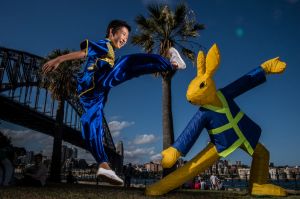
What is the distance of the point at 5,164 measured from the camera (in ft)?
16.5

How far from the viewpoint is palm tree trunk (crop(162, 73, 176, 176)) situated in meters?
11.2

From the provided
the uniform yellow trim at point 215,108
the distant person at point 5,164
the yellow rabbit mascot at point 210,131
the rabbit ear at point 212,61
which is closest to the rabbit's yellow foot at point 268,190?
the yellow rabbit mascot at point 210,131

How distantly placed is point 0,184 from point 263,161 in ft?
13.3

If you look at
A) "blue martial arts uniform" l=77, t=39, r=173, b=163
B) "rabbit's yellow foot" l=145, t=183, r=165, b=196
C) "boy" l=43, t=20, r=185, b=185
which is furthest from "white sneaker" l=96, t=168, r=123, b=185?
"rabbit's yellow foot" l=145, t=183, r=165, b=196

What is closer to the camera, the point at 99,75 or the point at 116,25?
the point at 99,75

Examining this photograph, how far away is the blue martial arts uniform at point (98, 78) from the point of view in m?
3.94

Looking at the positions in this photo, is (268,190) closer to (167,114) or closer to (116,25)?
(116,25)

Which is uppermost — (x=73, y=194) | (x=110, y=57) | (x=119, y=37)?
(x=119, y=37)

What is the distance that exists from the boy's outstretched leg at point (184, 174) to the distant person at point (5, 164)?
88.6 inches

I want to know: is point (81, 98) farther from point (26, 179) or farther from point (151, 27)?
point (151, 27)

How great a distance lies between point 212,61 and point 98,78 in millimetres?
1674

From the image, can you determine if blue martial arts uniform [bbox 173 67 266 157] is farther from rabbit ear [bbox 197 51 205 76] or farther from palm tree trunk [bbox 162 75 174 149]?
palm tree trunk [bbox 162 75 174 149]

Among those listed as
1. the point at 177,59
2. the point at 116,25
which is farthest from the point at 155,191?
the point at 116,25

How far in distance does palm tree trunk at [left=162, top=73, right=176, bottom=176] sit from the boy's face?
698 centimetres
